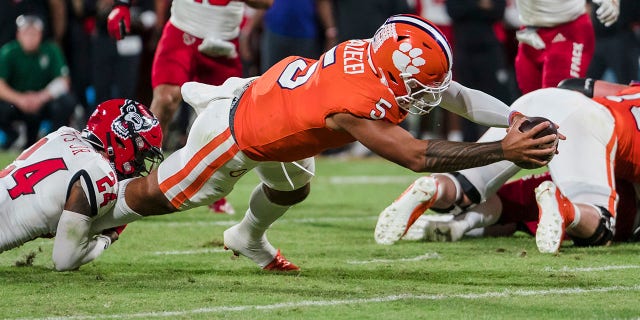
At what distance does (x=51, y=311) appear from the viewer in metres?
4.12

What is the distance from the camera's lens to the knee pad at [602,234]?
5566 mm

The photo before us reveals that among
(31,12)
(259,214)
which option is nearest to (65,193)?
(259,214)

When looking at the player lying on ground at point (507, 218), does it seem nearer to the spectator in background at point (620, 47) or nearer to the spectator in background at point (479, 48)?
the spectator in background at point (479, 48)

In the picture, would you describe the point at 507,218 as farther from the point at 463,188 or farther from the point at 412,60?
the point at 412,60

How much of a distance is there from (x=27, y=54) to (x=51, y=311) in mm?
8305

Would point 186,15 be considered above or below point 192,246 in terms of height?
above

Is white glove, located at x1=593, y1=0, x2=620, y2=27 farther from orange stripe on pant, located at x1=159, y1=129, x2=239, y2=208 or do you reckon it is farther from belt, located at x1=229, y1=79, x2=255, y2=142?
orange stripe on pant, located at x1=159, y1=129, x2=239, y2=208

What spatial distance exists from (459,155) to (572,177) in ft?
→ 5.35

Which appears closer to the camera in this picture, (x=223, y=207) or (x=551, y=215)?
(x=551, y=215)

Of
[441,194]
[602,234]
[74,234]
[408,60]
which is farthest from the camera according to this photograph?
[441,194]

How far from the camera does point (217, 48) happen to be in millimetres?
7328

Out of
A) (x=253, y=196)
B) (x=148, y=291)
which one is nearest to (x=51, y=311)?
(x=148, y=291)

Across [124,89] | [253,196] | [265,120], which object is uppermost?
[265,120]

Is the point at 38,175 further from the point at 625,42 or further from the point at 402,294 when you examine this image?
the point at 625,42
